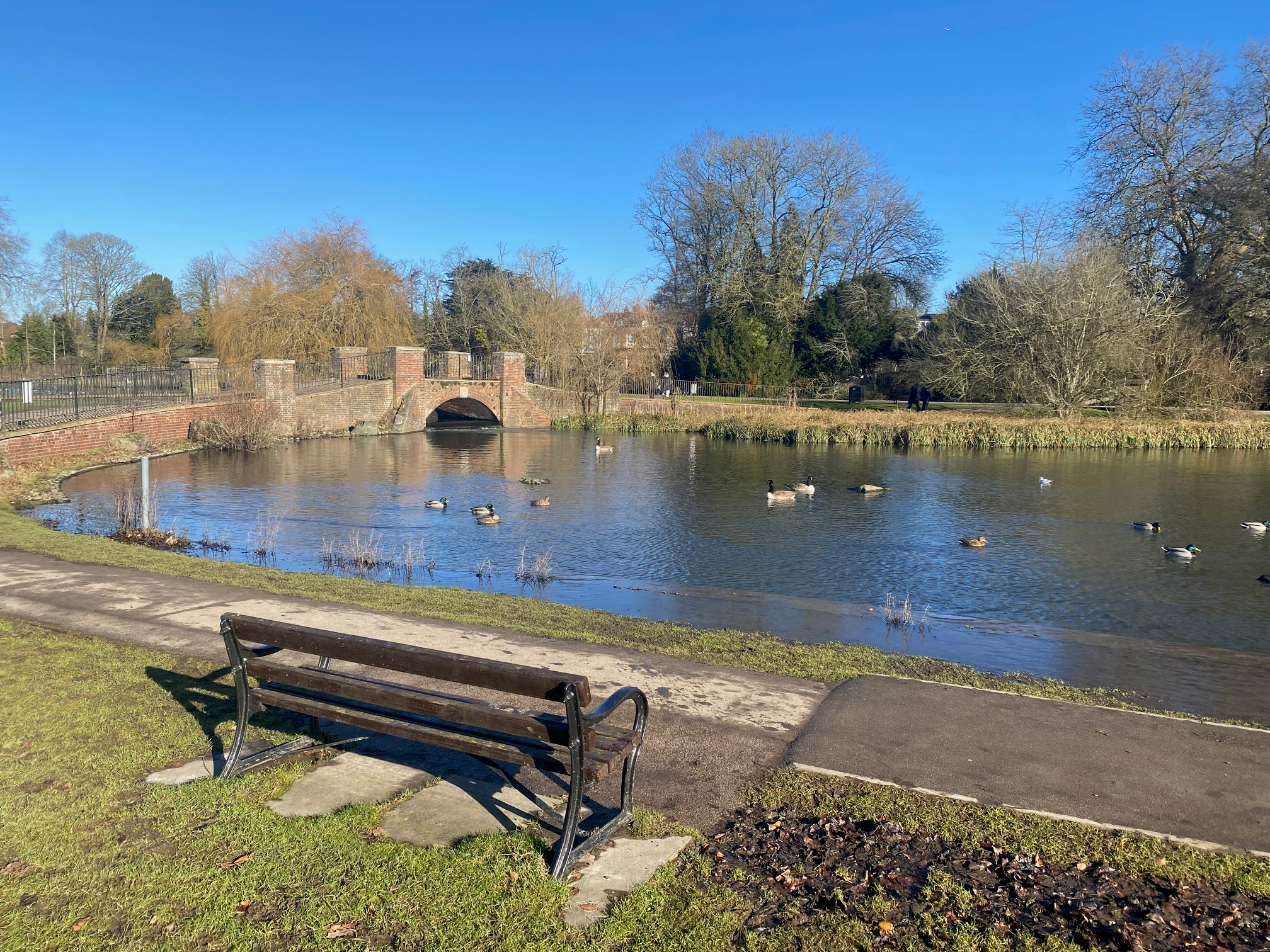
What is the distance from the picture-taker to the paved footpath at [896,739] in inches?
174

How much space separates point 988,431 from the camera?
114ft

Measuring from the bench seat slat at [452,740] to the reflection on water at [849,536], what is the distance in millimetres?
6227

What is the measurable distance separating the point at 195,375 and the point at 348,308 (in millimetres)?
12932

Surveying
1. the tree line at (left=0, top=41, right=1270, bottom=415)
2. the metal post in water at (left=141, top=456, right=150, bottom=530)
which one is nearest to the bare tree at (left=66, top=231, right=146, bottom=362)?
the tree line at (left=0, top=41, right=1270, bottom=415)

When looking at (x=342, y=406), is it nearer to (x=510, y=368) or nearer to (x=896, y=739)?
(x=510, y=368)

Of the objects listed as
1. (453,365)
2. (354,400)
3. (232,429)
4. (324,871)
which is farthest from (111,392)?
(324,871)

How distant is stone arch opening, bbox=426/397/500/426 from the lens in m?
43.6

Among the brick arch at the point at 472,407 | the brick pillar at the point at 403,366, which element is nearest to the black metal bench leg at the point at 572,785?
the brick pillar at the point at 403,366

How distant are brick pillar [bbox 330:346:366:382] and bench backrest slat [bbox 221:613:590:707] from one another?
117 feet

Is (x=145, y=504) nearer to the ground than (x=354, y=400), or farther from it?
nearer to the ground

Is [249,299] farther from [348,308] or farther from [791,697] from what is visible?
[791,697]

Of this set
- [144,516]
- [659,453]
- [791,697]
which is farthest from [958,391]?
[791,697]

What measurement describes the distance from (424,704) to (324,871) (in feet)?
2.75

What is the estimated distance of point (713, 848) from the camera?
12.9 feet
